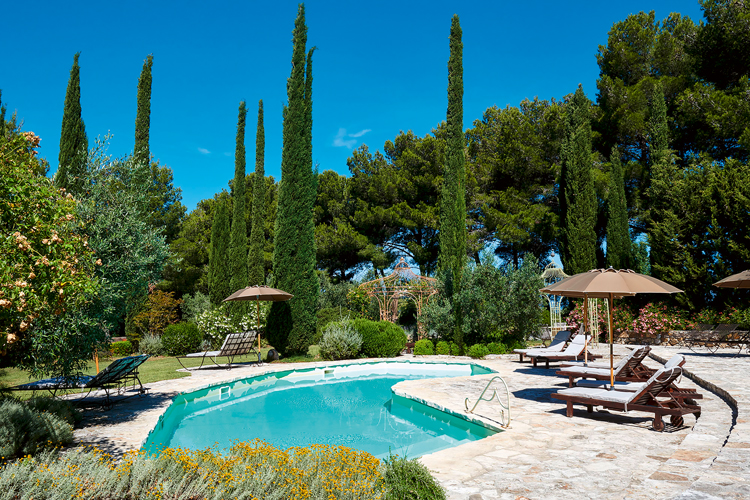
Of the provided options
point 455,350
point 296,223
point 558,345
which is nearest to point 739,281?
point 558,345

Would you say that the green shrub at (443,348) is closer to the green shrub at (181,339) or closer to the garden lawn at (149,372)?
the garden lawn at (149,372)

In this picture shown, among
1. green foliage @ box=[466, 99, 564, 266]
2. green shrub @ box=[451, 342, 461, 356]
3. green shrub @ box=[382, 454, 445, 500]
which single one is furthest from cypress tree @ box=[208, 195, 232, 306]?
green shrub @ box=[382, 454, 445, 500]

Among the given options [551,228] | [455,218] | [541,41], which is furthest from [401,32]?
[551,228]

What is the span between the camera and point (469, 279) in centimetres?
1380

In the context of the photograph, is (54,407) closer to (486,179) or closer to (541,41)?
(541,41)

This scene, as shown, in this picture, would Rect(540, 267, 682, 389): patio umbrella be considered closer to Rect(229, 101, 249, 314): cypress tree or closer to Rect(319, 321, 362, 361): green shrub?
Rect(319, 321, 362, 361): green shrub

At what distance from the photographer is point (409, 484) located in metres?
3.18

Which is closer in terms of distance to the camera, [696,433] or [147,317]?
[696,433]

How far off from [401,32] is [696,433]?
16.8 m

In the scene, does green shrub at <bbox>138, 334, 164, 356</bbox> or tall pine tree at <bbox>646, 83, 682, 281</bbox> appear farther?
tall pine tree at <bbox>646, 83, 682, 281</bbox>

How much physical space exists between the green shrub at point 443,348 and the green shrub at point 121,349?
1016 cm

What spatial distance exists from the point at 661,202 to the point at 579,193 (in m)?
3.08

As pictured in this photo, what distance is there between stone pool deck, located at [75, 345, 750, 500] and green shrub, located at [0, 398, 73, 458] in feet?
1.36

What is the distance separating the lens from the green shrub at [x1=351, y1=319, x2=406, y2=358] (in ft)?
46.9
